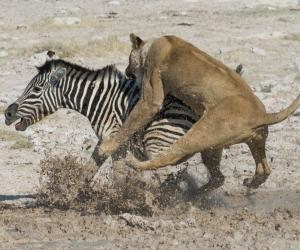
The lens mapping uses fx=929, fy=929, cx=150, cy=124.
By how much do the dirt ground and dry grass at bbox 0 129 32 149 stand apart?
0.01m

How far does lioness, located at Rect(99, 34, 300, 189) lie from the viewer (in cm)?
798

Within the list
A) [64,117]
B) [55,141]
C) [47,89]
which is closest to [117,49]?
[64,117]

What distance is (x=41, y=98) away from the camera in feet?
30.7

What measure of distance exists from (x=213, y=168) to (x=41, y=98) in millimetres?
1862

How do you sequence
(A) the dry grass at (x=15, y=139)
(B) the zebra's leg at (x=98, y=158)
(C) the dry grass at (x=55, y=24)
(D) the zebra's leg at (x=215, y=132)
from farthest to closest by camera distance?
(C) the dry grass at (x=55, y=24) → (A) the dry grass at (x=15, y=139) → (B) the zebra's leg at (x=98, y=158) → (D) the zebra's leg at (x=215, y=132)

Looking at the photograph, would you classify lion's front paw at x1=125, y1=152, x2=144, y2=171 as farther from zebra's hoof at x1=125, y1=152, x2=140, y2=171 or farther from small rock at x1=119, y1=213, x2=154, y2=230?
small rock at x1=119, y1=213, x2=154, y2=230

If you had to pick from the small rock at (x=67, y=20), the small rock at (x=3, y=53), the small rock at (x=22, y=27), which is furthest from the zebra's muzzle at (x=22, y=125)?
the small rock at (x=67, y=20)

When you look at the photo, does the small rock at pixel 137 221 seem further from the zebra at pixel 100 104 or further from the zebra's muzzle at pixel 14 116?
the zebra's muzzle at pixel 14 116

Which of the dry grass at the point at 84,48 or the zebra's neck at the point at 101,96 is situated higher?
the zebra's neck at the point at 101,96

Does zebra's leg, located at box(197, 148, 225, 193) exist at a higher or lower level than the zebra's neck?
lower

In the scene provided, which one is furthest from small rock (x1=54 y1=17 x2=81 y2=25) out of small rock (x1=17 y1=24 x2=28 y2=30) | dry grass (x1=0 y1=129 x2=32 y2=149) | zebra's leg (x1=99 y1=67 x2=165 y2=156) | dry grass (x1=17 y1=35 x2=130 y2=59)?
zebra's leg (x1=99 y1=67 x2=165 y2=156)

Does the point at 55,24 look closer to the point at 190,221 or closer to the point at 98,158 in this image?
the point at 98,158

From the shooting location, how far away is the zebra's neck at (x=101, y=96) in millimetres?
8977

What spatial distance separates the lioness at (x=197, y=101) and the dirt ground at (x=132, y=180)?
608 mm
